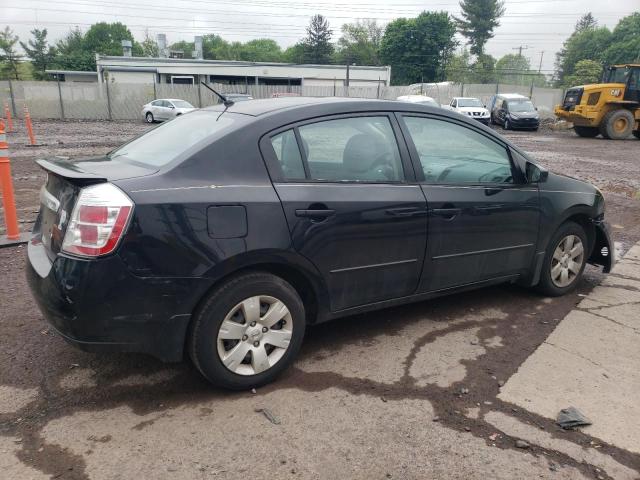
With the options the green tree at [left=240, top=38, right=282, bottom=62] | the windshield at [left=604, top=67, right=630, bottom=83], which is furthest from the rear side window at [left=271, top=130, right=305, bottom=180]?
the green tree at [left=240, top=38, right=282, bottom=62]

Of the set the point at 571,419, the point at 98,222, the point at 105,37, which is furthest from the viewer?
the point at 105,37

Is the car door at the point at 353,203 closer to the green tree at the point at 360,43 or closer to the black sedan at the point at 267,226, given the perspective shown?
the black sedan at the point at 267,226

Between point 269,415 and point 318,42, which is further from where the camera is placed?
point 318,42

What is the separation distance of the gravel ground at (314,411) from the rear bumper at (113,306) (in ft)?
1.37

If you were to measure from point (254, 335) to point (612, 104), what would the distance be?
24.7m

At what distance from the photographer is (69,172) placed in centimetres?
291

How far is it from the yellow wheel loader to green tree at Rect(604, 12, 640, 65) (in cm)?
6768

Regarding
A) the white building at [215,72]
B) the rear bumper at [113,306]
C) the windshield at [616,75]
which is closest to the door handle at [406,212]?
the rear bumper at [113,306]

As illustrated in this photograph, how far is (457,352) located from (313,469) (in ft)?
5.17

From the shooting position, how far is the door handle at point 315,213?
123 inches

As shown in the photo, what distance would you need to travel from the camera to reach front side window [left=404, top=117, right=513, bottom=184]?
149 inches

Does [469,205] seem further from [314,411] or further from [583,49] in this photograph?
[583,49]

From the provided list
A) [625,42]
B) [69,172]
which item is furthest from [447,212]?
[625,42]

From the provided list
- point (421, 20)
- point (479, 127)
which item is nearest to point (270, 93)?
point (479, 127)
